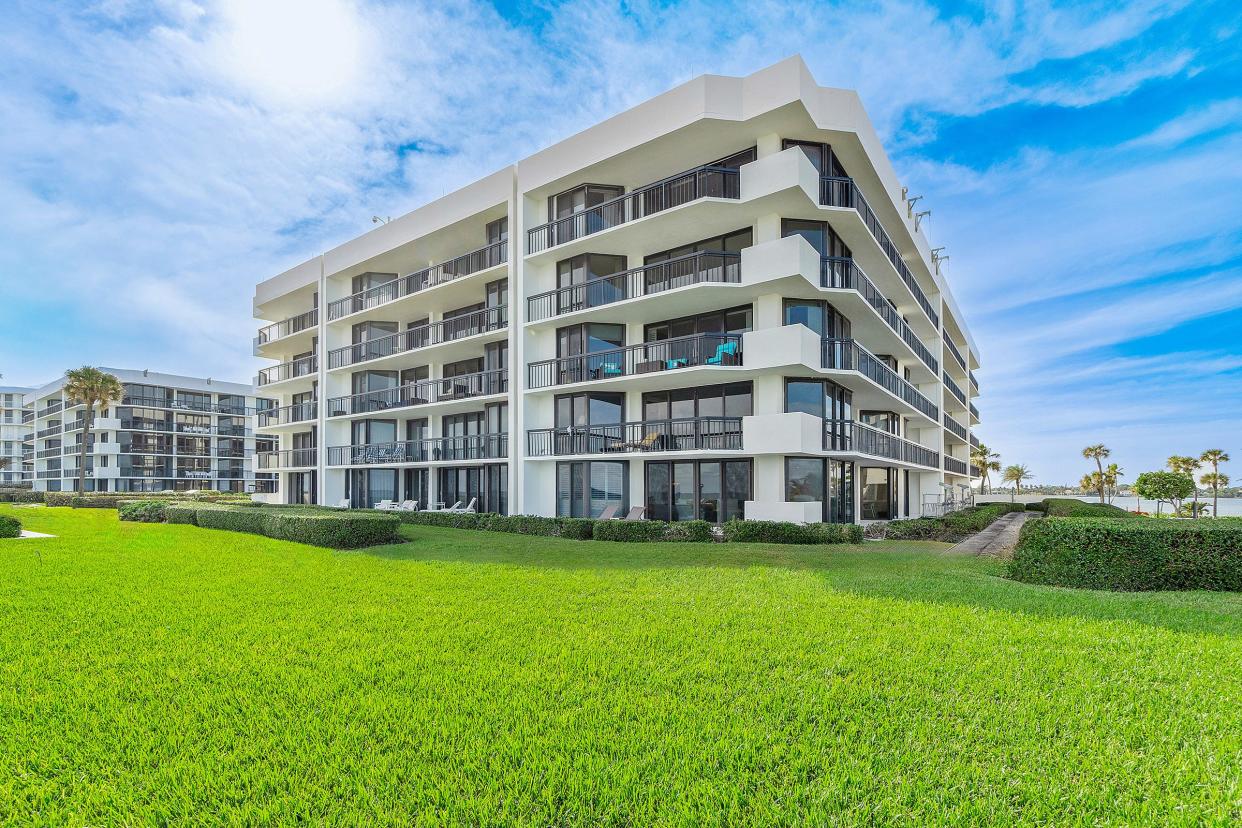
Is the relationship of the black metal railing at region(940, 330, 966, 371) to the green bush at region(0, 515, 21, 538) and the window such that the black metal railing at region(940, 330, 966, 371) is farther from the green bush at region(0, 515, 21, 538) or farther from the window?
the green bush at region(0, 515, 21, 538)

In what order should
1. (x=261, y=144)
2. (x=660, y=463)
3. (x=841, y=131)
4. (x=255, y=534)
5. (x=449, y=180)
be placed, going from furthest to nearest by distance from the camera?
1. (x=449, y=180)
2. (x=660, y=463)
3. (x=255, y=534)
4. (x=841, y=131)
5. (x=261, y=144)

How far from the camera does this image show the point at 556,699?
4.30 metres

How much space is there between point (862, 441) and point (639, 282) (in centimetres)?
947

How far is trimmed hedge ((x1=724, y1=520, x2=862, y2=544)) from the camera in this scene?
16.2m

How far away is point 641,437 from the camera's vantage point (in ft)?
66.5

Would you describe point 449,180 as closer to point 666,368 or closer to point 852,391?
point 666,368

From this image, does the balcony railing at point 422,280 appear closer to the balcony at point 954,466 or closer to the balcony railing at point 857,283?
the balcony railing at point 857,283

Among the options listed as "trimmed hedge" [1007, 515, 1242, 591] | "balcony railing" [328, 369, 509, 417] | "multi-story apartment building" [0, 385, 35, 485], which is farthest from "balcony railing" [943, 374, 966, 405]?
"multi-story apartment building" [0, 385, 35, 485]

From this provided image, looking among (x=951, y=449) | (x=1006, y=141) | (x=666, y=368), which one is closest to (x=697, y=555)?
(x=666, y=368)

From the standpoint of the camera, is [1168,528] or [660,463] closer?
[1168,528]

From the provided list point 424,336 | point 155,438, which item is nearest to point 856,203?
point 424,336

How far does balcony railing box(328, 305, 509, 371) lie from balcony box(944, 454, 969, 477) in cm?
2851

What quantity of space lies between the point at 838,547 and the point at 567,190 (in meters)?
15.6

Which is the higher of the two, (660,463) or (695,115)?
(695,115)
